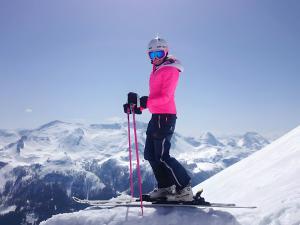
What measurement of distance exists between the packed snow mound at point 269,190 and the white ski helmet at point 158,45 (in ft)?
12.9

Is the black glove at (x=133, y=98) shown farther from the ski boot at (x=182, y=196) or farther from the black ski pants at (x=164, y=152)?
the ski boot at (x=182, y=196)

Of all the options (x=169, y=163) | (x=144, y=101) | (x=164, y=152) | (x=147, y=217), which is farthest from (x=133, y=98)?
(x=147, y=217)

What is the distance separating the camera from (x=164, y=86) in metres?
7.93

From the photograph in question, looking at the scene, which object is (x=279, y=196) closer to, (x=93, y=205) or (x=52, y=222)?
(x=93, y=205)

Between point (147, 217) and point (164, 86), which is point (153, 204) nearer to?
point (147, 217)

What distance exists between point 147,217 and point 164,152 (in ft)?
5.02

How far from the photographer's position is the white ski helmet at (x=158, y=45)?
8.25 metres

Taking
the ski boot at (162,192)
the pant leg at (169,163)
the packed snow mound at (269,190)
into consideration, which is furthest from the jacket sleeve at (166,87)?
the packed snow mound at (269,190)

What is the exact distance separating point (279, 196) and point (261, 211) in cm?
69

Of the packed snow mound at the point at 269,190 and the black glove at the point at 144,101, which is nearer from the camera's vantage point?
the packed snow mound at the point at 269,190

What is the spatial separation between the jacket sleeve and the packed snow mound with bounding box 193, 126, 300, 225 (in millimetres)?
2771

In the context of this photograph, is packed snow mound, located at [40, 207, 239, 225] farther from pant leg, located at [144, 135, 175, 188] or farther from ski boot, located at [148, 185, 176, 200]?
pant leg, located at [144, 135, 175, 188]

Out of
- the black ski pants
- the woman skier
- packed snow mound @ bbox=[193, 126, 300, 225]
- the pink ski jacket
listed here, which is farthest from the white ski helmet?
packed snow mound @ bbox=[193, 126, 300, 225]

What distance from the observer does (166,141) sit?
8000 mm
